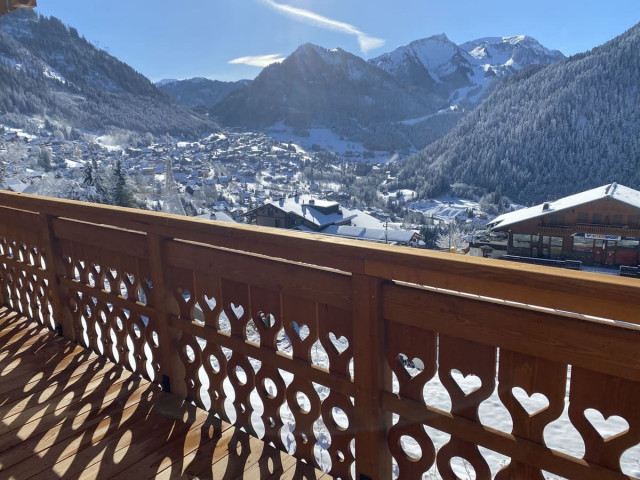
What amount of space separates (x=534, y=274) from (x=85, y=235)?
2043mm

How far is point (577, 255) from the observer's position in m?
11.1

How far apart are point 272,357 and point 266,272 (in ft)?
1.00

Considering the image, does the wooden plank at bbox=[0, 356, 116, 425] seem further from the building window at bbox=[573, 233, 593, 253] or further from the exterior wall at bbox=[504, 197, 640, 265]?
the building window at bbox=[573, 233, 593, 253]

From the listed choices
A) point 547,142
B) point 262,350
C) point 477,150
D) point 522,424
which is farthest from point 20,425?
point 477,150

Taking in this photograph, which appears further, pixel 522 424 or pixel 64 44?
pixel 64 44

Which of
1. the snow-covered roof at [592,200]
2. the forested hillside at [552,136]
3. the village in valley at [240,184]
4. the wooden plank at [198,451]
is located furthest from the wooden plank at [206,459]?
the forested hillside at [552,136]

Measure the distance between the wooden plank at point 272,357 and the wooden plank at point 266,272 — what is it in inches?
9.3

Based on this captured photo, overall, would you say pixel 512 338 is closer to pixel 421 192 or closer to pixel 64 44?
pixel 421 192

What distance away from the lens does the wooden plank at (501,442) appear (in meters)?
0.91

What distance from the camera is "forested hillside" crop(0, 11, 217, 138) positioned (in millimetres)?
78725

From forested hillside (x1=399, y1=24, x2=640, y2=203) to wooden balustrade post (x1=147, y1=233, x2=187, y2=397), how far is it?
179ft

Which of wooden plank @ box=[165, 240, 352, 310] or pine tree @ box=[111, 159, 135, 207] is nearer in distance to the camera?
wooden plank @ box=[165, 240, 352, 310]

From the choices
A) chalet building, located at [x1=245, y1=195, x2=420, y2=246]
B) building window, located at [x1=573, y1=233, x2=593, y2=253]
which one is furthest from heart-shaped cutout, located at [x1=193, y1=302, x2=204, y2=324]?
chalet building, located at [x1=245, y1=195, x2=420, y2=246]

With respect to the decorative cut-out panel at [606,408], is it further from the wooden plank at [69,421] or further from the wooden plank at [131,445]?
the wooden plank at [69,421]
